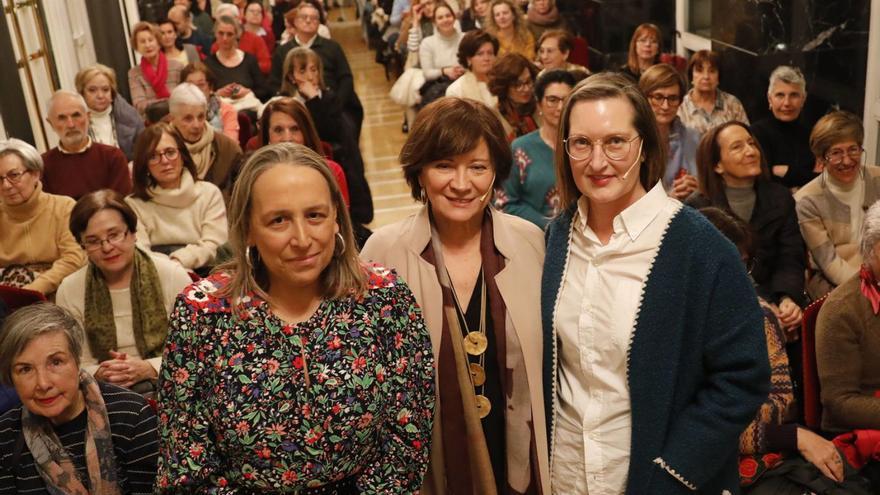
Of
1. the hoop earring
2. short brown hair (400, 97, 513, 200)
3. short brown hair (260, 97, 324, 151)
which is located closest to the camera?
the hoop earring

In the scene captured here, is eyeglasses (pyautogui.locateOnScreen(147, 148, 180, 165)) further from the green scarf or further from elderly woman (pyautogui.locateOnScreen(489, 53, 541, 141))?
elderly woman (pyautogui.locateOnScreen(489, 53, 541, 141))

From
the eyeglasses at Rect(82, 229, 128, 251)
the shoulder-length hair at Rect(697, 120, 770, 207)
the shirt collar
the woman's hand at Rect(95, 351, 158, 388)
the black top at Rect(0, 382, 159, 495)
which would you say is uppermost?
the shirt collar

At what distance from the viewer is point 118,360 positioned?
345 cm

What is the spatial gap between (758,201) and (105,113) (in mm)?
4458

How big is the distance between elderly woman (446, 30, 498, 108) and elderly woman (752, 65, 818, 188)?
6.24 feet

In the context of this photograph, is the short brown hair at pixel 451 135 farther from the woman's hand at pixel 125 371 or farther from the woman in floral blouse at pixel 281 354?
the woman's hand at pixel 125 371

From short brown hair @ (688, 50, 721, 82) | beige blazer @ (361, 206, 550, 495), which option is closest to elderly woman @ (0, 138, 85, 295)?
beige blazer @ (361, 206, 550, 495)

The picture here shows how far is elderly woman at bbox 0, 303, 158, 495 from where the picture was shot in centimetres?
267

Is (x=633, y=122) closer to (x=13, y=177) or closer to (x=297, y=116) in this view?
(x=297, y=116)

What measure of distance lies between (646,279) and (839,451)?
1320mm

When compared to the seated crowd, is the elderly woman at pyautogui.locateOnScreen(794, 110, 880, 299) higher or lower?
lower

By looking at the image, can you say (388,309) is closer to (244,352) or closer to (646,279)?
(244,352)

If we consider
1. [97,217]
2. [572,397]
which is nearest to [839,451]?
[572,397]

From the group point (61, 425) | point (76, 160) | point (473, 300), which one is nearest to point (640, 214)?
point (473, 300)
